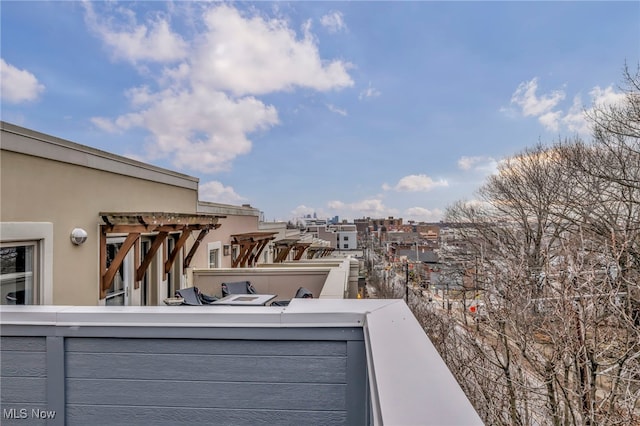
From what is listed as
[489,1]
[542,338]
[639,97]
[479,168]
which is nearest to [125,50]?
[489,1]

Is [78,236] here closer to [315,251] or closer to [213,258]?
[213,258]

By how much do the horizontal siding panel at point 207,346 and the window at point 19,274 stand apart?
2.68m

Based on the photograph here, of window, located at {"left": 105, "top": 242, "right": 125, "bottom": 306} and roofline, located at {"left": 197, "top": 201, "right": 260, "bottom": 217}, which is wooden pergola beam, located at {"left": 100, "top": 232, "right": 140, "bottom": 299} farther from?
roofline, located at {"left": 197, "top": 201, "right": 260, "bottom": 217}

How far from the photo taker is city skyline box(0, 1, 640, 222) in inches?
303

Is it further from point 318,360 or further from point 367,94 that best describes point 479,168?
point 318,360

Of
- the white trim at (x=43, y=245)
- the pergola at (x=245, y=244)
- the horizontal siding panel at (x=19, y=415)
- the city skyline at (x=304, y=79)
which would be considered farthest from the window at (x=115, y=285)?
the pergola at (x=245, y=244)

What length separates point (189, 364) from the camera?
1.77 meters

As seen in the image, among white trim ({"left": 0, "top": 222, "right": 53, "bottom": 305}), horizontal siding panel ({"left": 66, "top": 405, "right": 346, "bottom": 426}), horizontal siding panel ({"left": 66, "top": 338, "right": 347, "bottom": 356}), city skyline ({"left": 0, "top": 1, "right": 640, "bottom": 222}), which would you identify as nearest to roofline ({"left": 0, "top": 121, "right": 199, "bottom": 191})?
city skyline ({"left": 0, "top": 1, "right": 640, "bottom": 222})

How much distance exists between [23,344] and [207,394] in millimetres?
980

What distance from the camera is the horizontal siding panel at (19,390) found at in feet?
5.96

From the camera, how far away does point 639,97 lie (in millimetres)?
10039

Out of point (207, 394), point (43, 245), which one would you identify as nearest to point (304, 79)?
point (43, 245)

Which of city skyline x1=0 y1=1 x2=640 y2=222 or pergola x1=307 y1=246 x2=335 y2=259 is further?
pergola x1=307 y1=246 x2=335 y2=259

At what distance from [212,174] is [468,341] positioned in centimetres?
1261
